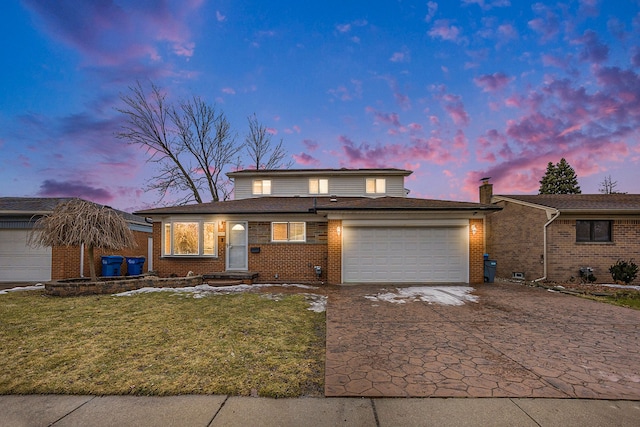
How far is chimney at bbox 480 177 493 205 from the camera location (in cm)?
1552

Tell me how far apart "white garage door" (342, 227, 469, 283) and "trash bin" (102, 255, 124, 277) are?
34.7 feet

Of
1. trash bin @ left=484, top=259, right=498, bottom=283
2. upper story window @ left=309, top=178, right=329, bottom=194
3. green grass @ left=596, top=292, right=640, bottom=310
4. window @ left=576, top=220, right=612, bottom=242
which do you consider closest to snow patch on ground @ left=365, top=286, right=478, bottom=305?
trash bin @ left=484, top=259, right=498, bottom=283

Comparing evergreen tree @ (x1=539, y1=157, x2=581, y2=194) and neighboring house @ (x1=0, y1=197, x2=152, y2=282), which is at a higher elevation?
evergreen tree @ (x1=539, y1=157, x2=581, y2=194)

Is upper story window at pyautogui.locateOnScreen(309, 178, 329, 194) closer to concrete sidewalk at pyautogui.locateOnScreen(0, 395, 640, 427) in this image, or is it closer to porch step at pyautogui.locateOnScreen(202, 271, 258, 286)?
porch step at pyautogui.locateOnScreen(202, 271, 258, 286)

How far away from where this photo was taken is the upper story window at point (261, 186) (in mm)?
15930

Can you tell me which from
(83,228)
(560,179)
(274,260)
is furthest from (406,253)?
(560,179)

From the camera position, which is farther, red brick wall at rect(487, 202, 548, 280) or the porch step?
red brick wall at rect(487, 202, 548, 280)

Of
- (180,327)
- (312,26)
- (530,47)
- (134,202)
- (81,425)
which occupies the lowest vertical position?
(180,327)

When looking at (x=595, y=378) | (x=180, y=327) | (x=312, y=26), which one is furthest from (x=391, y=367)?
(x=312, y=26)

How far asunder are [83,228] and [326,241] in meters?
8.67

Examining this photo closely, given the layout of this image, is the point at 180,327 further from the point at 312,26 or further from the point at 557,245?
the point at 312,26

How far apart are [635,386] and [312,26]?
57.2ft

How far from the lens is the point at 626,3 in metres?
10.9

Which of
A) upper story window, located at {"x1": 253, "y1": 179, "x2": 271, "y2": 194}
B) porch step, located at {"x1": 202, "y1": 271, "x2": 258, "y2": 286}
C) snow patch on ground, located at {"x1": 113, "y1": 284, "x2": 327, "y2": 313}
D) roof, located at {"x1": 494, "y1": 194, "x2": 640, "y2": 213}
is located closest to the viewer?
snow patch on ground, located at {"x1": 113, "y1": 284, "x2": 327, "y2": 313}
